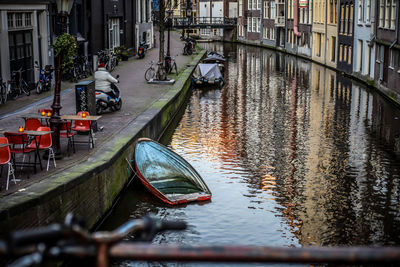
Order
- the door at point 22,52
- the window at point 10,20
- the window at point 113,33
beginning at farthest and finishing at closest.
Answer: the window at point 113,33 → the door at point 22,52 → the window at point 10,20

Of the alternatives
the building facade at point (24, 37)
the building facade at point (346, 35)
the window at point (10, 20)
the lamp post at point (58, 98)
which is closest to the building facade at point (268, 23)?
the building facade at point (346, 35)

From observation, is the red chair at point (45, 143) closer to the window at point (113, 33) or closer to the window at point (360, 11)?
the window at point (113, 33)

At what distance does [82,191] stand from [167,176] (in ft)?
12.5

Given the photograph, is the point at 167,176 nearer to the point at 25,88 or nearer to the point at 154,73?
the point at 25,88

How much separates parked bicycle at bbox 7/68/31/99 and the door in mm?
273

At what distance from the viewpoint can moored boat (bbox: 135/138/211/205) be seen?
12477 mm

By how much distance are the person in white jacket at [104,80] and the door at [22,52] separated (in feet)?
13.0

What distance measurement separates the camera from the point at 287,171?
14.9 metres

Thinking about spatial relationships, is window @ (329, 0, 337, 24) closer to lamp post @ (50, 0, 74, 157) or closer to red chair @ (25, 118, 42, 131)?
lamp post @ (50, 0, 74, 157)

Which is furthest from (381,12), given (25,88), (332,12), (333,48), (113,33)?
(25,88)

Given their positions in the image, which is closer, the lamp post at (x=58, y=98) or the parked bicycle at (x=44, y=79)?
the lamp post at (x=58, y=98)

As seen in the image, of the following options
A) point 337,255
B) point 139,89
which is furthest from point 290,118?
point 337,255

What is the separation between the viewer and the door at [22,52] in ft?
65.8

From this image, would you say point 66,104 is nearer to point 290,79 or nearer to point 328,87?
point 328,87
